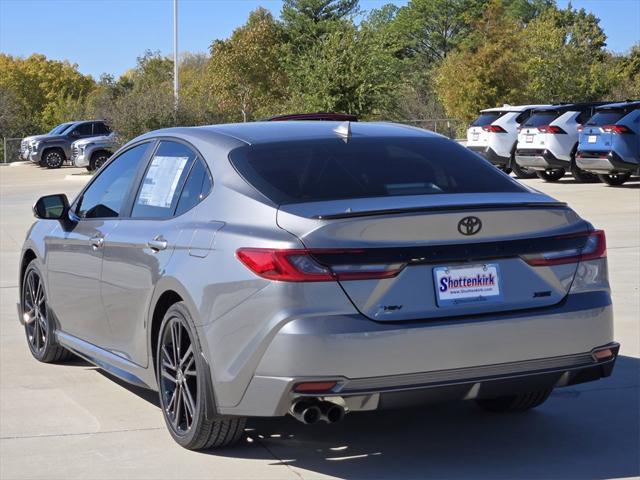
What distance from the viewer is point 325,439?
5969mm

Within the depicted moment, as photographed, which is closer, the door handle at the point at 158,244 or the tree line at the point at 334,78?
the door handle at the point at 158,244

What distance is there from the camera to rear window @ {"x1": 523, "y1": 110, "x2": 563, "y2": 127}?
86.3ft

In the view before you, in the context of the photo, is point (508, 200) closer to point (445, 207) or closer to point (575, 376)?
point (445, 207)

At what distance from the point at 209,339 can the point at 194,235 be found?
0.55m

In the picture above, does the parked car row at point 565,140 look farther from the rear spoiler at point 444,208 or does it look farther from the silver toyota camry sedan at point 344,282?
the rear spoiler at point 444,208

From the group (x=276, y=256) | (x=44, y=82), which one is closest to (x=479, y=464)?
(x=276, y=256)

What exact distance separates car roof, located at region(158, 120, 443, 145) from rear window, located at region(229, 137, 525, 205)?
88 millimetres

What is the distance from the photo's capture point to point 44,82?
87.4 meters

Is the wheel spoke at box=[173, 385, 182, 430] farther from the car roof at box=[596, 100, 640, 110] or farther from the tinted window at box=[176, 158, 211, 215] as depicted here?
the car roof at box=[596, 100, 640, 110]

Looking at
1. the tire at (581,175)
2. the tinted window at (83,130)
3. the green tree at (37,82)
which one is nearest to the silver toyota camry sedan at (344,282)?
the tire at (581,175)

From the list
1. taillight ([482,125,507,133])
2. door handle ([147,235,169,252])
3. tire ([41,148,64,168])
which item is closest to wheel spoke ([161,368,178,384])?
door handle ([147,235,169,252])

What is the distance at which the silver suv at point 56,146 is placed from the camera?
144 feet

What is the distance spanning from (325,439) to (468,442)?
72cm

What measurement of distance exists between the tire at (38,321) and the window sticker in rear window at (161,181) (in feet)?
5.54
